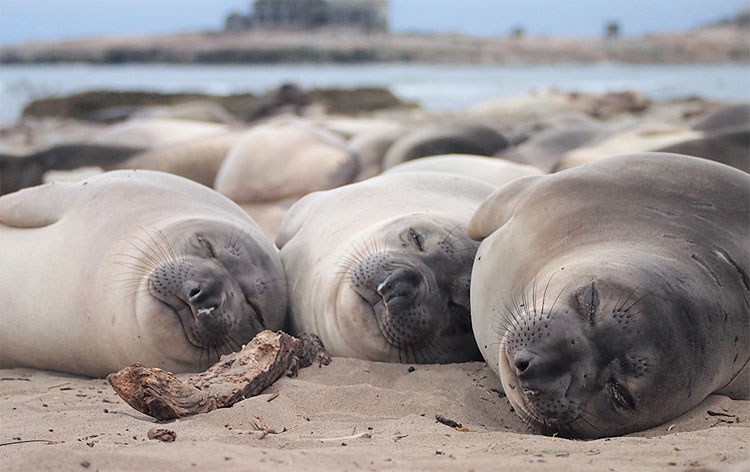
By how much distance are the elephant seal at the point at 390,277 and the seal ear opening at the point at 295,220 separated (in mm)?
229

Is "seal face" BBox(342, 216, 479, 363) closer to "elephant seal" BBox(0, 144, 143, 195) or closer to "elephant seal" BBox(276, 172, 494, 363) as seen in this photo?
"elephant seal" BBox(276, 172, 494, 363)

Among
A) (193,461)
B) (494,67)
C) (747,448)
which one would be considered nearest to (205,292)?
(193,461)

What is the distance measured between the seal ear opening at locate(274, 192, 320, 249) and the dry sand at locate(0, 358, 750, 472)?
1.14m

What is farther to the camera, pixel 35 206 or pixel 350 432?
pixel 35 206

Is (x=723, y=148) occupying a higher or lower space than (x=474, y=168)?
higher

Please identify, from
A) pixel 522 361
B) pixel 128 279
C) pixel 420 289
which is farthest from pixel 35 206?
pixel 522 361

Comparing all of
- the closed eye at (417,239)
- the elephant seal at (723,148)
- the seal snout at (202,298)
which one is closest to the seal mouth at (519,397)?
the closed eye at (417,239)

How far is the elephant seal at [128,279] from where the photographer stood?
3.85 metres

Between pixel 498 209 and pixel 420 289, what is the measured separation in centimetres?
41

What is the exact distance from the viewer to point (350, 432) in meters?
2.95

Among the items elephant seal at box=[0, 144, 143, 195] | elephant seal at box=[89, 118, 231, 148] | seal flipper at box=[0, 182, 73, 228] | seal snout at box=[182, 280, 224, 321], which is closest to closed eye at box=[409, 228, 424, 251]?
seal snout at box=[182, 280, 224, 321]

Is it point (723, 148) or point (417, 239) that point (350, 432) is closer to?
point (417, 239)

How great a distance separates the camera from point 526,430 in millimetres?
3162

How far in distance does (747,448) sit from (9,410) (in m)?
2.14
